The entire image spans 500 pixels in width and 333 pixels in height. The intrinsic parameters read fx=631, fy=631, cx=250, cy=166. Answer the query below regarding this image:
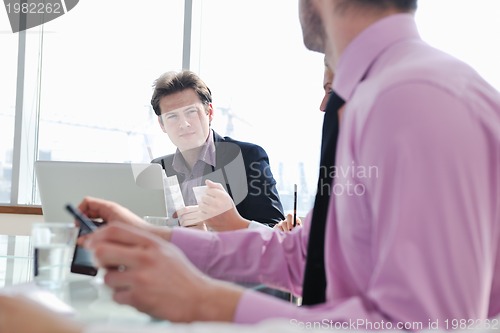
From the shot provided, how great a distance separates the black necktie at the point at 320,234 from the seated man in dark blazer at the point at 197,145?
85.3 inches

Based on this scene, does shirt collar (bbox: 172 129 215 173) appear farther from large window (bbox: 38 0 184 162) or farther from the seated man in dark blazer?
large window (bbox: 38 0 184 162)

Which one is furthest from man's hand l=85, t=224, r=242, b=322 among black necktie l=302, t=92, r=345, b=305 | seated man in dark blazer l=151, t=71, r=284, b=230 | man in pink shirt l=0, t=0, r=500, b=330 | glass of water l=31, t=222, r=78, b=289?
seated man in dark blazer l=151, t=71, r=284, b=230

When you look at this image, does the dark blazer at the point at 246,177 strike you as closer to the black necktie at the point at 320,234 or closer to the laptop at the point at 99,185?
the laptop at the point at 99,185

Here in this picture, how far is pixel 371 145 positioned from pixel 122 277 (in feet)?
1.28

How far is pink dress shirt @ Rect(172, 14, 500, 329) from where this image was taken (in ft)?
2.55

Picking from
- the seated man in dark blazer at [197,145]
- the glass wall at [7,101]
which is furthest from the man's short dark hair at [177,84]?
the glass wall at [7,101]

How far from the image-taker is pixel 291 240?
144cm

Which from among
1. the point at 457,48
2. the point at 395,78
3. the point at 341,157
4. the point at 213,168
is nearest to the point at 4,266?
the point at 341,157

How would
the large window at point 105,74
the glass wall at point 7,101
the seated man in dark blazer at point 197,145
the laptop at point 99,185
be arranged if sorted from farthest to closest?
the glass wall at point 7,101, the large window at point 105,74, the seated man in dark blazer at point 197,145, the laptop at point 99,185

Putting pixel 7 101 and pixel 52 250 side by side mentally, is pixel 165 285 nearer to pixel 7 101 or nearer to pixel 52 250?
pixel 52 250

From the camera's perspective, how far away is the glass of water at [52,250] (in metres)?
1.25

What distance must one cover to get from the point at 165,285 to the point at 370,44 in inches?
21.9

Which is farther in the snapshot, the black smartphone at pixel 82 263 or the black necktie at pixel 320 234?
the black smartphone at pixel 82 263

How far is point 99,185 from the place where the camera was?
213cm
